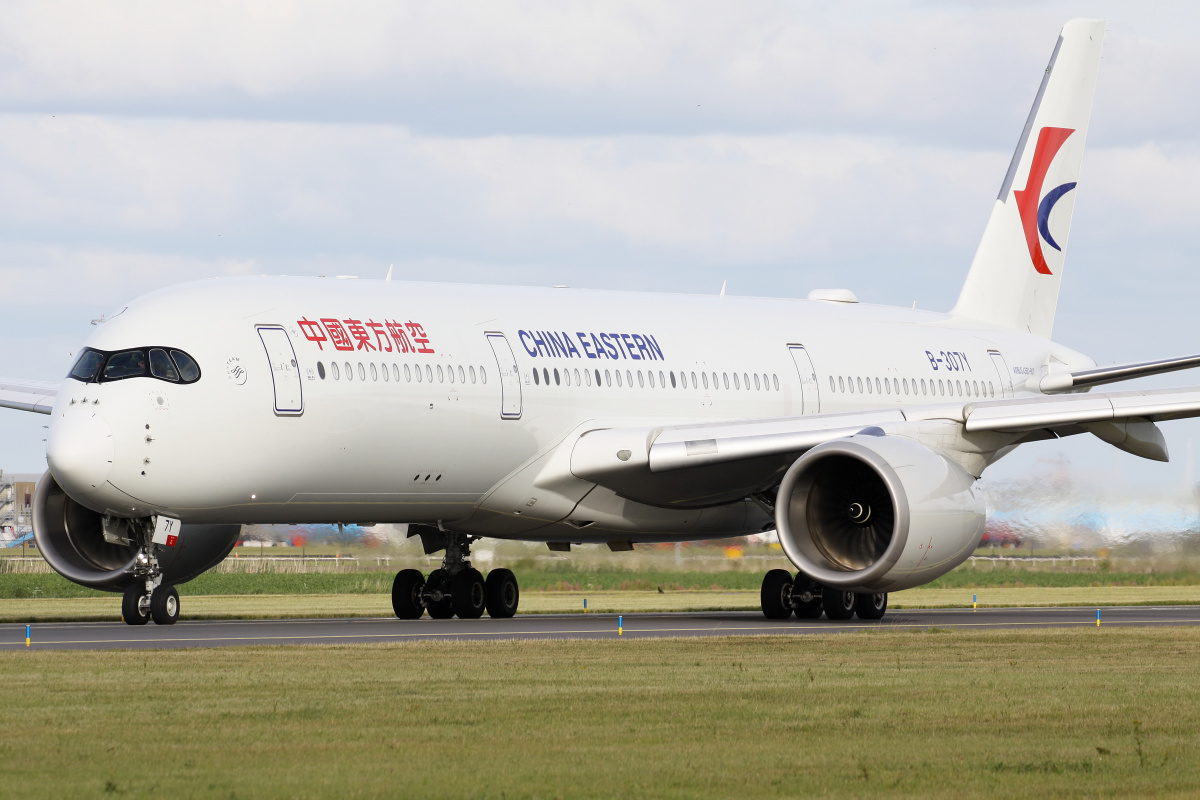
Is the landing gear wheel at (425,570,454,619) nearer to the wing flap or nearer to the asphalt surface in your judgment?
the asphalt surface

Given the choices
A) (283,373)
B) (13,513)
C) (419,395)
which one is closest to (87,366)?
(283,373)

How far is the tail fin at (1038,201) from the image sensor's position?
34.1 meters

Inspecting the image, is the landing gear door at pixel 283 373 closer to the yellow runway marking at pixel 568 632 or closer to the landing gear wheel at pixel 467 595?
the yellow runway marking at pixel 568 632

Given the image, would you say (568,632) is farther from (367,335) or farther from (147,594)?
(147,594)

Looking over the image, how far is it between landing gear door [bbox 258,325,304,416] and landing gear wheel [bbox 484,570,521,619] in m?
6.31

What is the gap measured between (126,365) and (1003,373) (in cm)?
1745

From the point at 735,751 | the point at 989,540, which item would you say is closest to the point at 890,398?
the point at 989,540

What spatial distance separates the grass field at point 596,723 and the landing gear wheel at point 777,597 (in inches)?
320

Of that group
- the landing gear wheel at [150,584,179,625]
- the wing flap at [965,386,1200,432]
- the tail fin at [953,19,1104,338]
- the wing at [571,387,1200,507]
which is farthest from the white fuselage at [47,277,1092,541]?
the wing flap at [965,386,1200,432]

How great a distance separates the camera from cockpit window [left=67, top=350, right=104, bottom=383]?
20719 mm

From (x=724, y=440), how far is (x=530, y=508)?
9.56ft

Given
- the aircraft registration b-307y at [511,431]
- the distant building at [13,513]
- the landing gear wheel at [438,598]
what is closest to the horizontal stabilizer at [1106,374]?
the aircraft registration b-307y at [511,431]

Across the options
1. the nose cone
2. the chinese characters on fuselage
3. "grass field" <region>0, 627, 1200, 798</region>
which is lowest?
"grass field" <region>0, 627, 1200, 798</region>

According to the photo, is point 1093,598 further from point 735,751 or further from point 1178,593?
point 735,751
